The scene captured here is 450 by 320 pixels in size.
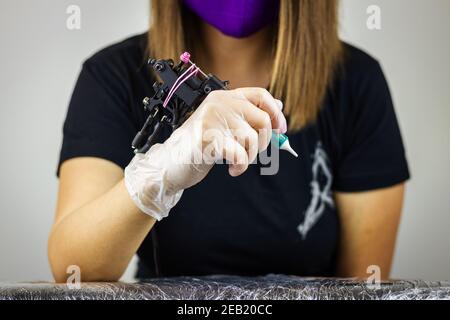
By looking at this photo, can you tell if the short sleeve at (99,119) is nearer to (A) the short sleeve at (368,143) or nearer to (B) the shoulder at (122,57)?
(B) the shoulder at (122,57)

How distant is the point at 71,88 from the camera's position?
104cm

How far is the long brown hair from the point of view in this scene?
0.76 metres

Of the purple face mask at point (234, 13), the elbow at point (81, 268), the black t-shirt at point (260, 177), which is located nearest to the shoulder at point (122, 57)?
the black t-shirt at point (260, 177)

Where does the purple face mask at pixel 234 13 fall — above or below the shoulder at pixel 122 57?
above

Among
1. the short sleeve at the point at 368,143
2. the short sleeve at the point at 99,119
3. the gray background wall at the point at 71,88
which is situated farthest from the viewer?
the gray background wall at the point at 71,88

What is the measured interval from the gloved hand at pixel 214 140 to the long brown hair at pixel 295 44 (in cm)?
21

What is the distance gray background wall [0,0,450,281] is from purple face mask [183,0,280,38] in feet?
0.97

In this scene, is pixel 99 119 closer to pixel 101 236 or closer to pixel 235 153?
pixel 101 236

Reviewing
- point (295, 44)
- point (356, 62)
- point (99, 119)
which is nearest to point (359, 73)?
point (356, 62)

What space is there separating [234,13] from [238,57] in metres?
0.12

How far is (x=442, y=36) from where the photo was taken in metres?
1.06

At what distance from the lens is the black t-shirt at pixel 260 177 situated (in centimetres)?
79

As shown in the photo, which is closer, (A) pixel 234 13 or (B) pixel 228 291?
Answer: (B) pixel 228 291
